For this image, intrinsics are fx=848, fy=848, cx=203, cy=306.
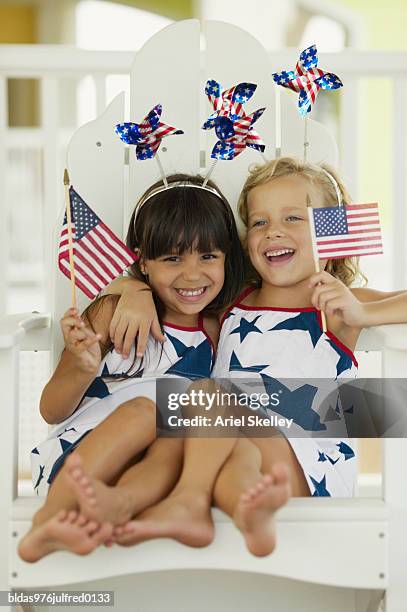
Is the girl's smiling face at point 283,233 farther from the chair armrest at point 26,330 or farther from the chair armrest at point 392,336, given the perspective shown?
the chair armrest at point 26,330

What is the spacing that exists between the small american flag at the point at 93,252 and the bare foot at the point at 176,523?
0.47 meters

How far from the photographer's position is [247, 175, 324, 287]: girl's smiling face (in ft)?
5.13

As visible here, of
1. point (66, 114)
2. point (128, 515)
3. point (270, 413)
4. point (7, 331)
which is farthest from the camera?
point (66, 114)

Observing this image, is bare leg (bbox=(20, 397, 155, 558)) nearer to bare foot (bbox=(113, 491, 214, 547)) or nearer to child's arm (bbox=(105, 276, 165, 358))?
bare foot (bbox=(113, 491, 214, 547))

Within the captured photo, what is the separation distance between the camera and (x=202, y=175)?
1734mm

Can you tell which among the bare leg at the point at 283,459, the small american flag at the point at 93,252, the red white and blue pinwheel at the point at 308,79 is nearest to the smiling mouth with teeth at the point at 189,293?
the small american flag at the point at 93,252

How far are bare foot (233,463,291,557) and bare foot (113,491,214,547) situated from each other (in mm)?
47

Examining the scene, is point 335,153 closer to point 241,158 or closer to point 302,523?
point 241,158

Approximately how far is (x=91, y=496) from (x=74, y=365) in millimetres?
416

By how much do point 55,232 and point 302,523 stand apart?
0.81m

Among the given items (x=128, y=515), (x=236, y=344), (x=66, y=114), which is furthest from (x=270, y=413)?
(x=66, y=114)

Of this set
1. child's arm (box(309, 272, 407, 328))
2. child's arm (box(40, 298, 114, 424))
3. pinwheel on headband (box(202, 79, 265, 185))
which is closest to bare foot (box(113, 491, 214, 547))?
child's arm (box(40, 298, 114, 424))

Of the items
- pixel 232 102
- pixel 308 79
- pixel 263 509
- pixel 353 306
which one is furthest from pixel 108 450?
pixel 308 79

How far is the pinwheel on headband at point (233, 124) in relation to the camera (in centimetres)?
157
